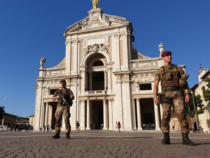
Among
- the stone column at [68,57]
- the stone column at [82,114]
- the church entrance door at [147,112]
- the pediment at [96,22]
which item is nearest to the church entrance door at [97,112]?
the stone column at [82,114]

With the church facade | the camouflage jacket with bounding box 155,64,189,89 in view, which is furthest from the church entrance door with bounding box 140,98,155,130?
the camouflage jacket with bounding box 155,64,189,89

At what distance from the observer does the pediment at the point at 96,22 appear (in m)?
33.1

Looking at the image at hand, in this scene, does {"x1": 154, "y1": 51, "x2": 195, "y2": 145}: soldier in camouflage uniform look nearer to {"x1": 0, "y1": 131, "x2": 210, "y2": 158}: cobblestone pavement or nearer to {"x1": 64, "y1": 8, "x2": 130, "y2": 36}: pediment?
{"x1": 0, "y1": 131, "x2": 210, "y2": 158}: cobblestone pavement

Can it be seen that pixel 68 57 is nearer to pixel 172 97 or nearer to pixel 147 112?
pixel 147 112

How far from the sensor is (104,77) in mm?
32344

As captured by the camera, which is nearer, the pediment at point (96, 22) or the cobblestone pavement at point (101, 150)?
the cobblestone pavement at point (101, 150)

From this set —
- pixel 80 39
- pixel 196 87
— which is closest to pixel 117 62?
pixel 80 39

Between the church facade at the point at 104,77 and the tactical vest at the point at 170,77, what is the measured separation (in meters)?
22.6

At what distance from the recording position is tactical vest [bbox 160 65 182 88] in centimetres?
603

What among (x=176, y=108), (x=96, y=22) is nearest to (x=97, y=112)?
(x=96, y=22)

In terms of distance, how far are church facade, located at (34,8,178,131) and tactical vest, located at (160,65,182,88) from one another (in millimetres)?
22627

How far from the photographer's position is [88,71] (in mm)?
33594

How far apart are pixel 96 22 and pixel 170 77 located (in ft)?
99.4

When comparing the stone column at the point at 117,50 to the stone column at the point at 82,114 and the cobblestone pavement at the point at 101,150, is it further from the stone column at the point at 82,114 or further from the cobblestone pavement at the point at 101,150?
the cobblestone pavement at the point at 101,150
